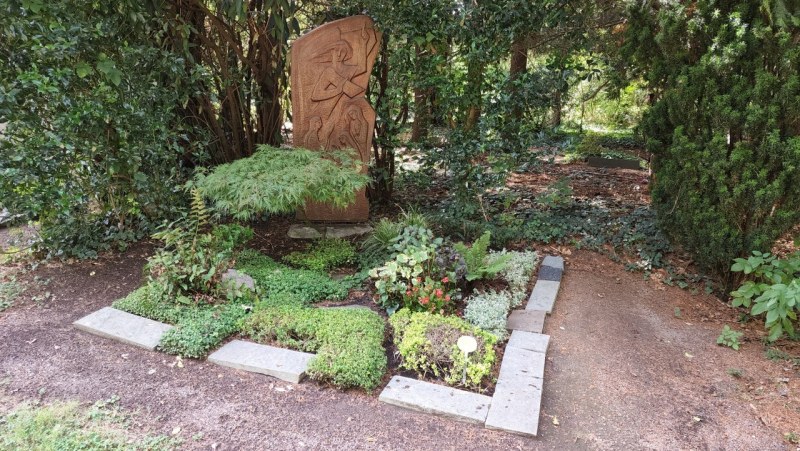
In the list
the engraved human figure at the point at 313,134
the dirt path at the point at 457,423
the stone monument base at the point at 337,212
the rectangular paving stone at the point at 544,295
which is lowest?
the dirt path at the point at 457,423

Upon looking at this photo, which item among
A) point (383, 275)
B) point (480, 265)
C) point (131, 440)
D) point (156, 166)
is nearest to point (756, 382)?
point (480, 265)

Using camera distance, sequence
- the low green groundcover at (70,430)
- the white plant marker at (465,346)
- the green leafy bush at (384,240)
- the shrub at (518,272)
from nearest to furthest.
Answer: the low green groundcover at (70,430) → the white plant marker at (465,346) → the shrub at (518,272) → the green leafy bush at (384,240)

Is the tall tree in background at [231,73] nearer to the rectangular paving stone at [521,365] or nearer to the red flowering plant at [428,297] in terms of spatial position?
the red flowering plant at [428,297]

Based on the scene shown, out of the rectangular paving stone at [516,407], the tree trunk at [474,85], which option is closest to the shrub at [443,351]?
the rectangular paving stone at [516,407]

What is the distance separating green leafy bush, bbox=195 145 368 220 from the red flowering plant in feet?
3.09

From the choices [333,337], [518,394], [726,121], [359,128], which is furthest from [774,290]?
[359,128]

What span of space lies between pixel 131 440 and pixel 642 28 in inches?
171

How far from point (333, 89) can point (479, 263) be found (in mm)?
2067

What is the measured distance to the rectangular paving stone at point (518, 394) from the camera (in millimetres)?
2230

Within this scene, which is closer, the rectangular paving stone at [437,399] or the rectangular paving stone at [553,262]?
the rectangular paving stone at [437,399]

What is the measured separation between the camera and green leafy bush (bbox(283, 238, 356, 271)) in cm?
395

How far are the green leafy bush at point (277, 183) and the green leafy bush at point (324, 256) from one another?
54 cm

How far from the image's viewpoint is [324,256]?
403cm

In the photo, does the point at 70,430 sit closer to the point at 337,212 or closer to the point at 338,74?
the point at 337,212
